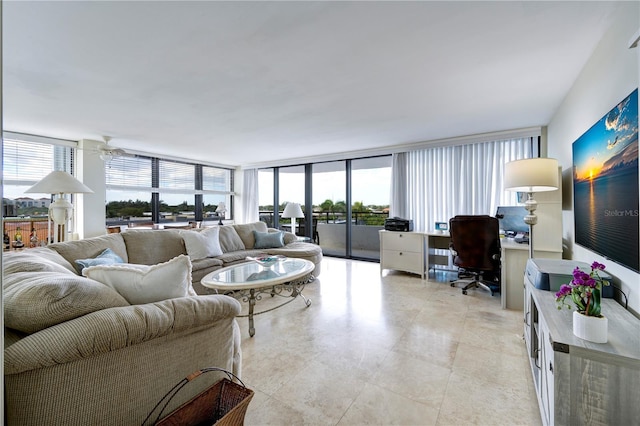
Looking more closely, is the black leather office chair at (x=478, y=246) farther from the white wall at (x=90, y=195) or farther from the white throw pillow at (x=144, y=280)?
the white wall at (x=90, y=195)

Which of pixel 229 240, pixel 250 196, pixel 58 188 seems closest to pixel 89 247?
pixel 58 188

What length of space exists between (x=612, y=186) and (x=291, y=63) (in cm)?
222

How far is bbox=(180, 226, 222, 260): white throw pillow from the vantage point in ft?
12.3

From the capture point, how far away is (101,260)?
257cm

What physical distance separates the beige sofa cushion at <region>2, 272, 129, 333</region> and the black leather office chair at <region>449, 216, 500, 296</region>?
140 inches

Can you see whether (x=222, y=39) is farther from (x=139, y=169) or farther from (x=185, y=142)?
(x=139, y=169)

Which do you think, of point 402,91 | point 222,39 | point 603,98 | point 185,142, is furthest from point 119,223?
point 603,98

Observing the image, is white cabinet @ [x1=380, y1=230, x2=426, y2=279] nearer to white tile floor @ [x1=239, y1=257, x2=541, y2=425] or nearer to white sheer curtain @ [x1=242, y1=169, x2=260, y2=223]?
white tile floor @ [x1=239, y1=257, x2=541, y2=425]

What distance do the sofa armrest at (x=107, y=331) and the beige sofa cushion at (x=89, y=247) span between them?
209 centimetres

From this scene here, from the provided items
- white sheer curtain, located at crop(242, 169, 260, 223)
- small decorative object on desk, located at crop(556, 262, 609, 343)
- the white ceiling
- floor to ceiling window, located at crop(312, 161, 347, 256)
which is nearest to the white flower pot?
small decorative object on desk, located at crop(556, 262, 609, 343)

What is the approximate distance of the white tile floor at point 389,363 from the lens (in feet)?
5.09

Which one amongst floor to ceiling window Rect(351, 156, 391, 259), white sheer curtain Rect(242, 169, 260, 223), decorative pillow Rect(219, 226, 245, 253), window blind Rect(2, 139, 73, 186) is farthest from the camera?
white sheer curtain Rect(242, 169, 260, 223)

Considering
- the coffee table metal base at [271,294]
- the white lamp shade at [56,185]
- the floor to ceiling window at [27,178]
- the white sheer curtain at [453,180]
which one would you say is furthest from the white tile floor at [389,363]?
the floor to ceiling window at [27,178]

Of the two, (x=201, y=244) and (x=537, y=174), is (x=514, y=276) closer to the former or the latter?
(x=537, y=174)
